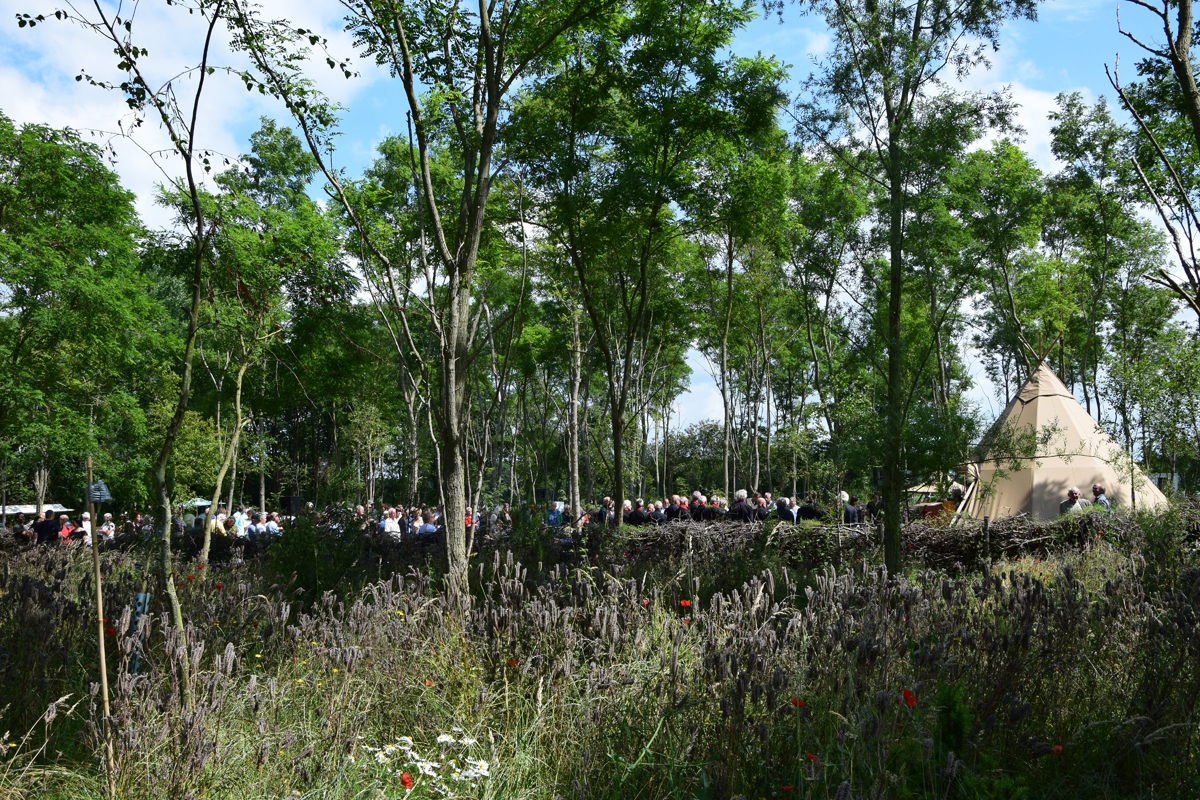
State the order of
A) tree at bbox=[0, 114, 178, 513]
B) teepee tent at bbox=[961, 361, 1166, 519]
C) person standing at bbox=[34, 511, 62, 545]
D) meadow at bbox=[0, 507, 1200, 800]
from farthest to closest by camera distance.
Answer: tree at bbox=[0, 114, 178, 513] < person standing at bbox=[34, 511, 62, 545] < teepee tent at bbox=[961, 361, 1166, 519] < meadow at bbox=[0, 507, 1200, 800]

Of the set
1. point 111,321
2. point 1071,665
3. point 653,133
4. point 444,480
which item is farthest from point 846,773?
point 111,321

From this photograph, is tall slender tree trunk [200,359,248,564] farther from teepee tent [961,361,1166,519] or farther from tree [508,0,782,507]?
teepee tent [961,361,1166,519]

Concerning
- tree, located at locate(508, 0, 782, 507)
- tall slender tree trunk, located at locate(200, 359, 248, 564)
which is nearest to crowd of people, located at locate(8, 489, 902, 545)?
tree, located at locate(508, 0, 782, 507)

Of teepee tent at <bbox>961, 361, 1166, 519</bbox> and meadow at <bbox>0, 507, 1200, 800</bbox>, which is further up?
teepee tent at <bbox>961, 361, 1166, 519</bbox>

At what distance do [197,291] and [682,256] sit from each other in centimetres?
1490

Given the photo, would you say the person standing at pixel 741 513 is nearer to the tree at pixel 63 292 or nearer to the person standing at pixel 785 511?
the person standing at pixel 785 511

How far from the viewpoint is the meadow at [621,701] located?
2451 mm

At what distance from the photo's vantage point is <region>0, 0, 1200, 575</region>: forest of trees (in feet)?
17.9

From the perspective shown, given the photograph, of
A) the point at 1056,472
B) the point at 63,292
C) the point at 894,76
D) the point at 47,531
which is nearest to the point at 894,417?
the point at 894,76

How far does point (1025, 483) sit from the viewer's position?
13.8 metres

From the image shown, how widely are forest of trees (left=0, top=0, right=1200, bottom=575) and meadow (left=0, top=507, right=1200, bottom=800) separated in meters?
1.14

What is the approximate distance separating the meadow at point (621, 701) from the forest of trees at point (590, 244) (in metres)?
1.14

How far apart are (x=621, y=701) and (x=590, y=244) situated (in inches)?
311

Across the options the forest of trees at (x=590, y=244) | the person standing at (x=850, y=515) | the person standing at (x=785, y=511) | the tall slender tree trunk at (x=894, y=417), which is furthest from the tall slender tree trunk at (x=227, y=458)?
the person standing at (x=850, y=515)
